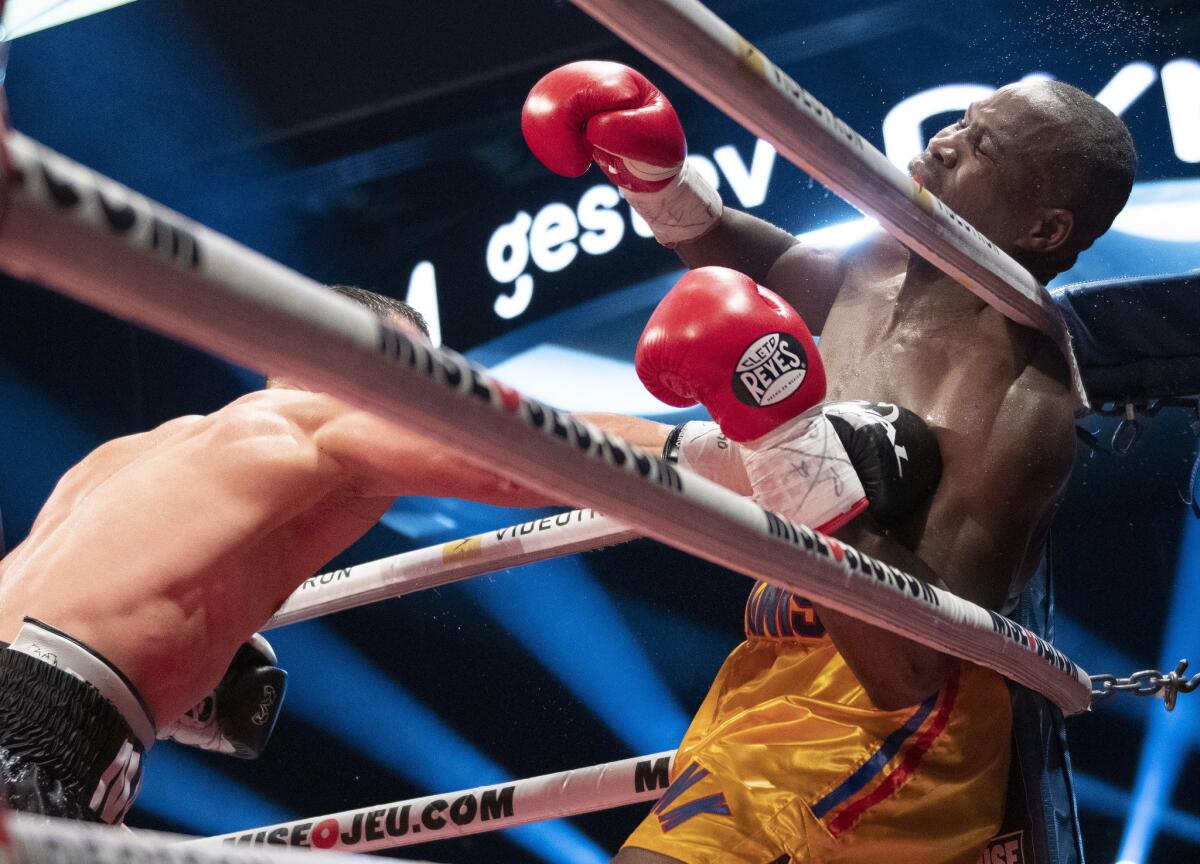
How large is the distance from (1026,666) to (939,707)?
11 cm

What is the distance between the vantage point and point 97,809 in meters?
1.18

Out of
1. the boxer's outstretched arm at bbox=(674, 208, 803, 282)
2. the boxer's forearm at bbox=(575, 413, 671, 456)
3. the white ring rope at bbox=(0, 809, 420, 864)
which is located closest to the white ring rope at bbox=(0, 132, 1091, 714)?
the white ring rope at bbox=(0, 809, 420, 864)

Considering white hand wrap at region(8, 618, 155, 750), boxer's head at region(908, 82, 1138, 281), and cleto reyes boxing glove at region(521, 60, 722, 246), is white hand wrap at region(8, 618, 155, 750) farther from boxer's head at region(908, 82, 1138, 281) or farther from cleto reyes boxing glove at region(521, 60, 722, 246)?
boxer's head at region(908, 82, 1138, 281)

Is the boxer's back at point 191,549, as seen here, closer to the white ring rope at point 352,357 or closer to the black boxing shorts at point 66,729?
the black boxing shorts at point 66,729

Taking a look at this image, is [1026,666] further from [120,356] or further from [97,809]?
[120,356]

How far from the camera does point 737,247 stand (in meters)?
1.78

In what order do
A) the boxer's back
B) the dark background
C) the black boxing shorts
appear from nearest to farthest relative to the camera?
the black boxing shorts → the boxer's back → the dark background

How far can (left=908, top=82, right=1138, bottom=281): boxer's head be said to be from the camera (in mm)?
1473

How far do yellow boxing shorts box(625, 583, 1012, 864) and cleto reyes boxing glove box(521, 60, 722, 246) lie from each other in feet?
2.04

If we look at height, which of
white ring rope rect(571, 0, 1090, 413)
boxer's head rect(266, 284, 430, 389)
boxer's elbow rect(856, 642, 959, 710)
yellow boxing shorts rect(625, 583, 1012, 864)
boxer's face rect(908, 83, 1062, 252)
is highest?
white ring rope rect(571, 0, 1090, 413)

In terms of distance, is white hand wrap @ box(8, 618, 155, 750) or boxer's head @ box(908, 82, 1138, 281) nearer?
white hand wrap @ box(8, 618, 155, 750)

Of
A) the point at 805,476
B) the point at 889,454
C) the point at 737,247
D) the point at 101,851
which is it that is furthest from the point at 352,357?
the point at 737,247

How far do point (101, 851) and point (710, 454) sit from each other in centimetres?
88

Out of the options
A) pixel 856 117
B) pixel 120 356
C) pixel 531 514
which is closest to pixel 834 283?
pixel 856 117
